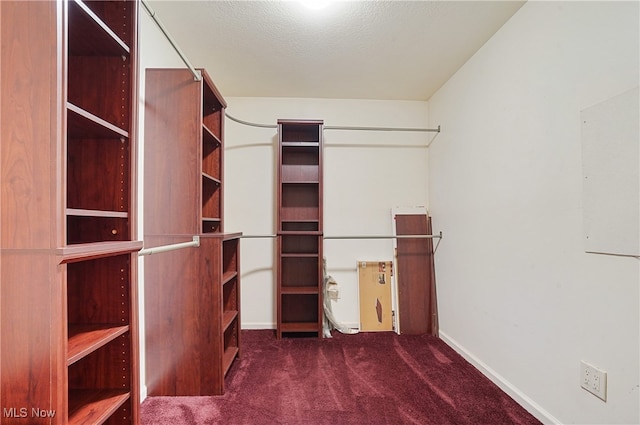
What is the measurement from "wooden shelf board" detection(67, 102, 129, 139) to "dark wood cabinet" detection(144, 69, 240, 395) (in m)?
0.70

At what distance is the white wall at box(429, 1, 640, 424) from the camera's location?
1.21m

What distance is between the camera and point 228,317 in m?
2.09

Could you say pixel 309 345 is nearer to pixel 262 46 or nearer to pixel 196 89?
pixel 196 89

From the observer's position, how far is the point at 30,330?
76cm

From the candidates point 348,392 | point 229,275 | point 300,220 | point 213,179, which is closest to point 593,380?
point 348,392

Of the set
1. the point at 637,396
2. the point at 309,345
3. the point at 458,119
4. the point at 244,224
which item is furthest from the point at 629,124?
the point at 244,224

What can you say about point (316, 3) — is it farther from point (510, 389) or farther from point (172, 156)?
point (510, 389)

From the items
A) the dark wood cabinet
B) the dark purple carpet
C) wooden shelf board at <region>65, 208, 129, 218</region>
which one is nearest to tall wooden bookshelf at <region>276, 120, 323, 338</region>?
the dark purple carpet

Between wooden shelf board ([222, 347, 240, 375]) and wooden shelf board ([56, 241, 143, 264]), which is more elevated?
wooden shelf board ([56, 241, 143, 264])

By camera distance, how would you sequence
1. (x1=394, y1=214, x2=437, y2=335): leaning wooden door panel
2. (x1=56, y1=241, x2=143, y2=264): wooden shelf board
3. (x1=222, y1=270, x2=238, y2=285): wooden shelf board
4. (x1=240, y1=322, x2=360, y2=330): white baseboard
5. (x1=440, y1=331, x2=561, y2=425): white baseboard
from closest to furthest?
(x1=56, y1=241, x2=143, y2=264): wooden shelf board, (x1=440, y1=331, x2=561, y2=425): white baseboard, (x1=222, y1=270, x2=238, y2=285): wooden shelf board, (x1=394, y1=214, x2=437, y2=335): leaning wooden door panel, (x1=240, y1=322, x2=360, y2=330): white baseboard

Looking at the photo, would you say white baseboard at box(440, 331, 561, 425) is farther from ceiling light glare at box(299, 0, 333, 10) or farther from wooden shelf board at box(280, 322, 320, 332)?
ceiling light glare at box(299, 0, 333, 10)

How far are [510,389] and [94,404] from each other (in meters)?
2.18

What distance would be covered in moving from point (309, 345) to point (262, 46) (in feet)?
8.12

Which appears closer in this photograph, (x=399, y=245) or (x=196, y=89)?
(x=196, y=89)
